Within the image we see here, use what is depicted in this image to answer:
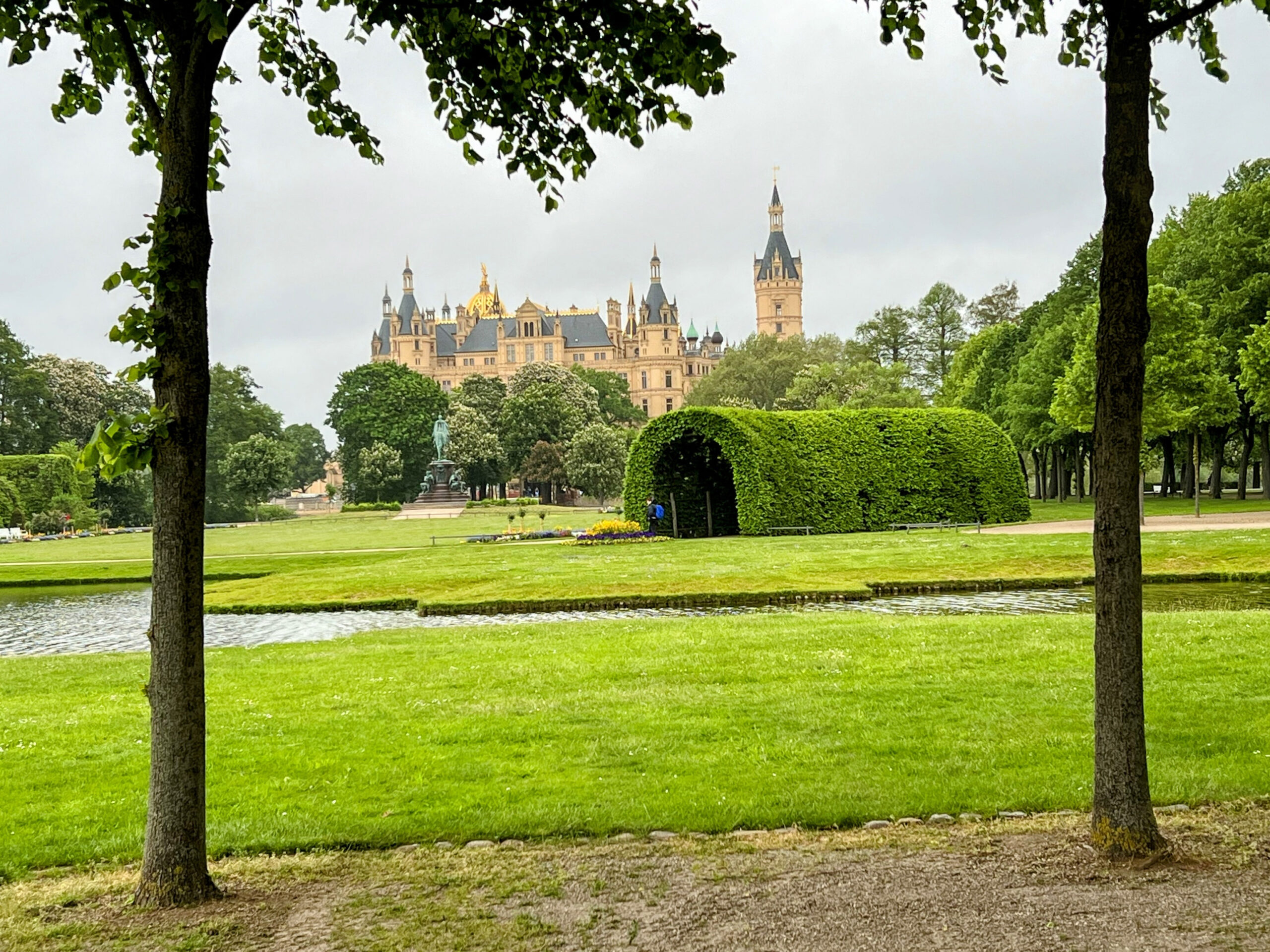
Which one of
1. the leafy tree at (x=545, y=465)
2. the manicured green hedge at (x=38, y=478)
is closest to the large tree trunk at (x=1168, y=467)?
the leafy tree at (x=545, y=465)

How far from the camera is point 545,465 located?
7981 cm

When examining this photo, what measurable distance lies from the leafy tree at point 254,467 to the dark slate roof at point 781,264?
324 ft

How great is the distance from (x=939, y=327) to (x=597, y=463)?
96.9 ft

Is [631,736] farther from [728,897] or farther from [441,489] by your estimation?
[441,489]

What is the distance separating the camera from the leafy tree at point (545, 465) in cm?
7944

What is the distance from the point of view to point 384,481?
80625 mm

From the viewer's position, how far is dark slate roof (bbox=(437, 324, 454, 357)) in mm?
152250

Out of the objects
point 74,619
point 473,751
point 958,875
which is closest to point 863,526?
point 74,619

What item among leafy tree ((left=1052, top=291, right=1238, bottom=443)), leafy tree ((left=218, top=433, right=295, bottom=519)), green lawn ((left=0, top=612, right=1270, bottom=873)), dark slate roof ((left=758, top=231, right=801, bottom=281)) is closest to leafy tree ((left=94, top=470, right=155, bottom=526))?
leafy tree ((left=218, top=433, right=295, bottom=519))

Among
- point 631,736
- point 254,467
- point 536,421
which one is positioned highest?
point 536,421

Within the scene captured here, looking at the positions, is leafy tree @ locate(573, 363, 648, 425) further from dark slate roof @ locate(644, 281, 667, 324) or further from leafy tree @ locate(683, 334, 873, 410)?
dark slate roof @ locate(644, 281, 667, 324)

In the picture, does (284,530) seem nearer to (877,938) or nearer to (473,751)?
(473,751)

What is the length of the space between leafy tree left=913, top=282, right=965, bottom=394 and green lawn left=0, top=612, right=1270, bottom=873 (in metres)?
74.0

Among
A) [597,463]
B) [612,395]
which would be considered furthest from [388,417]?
[612,395]
